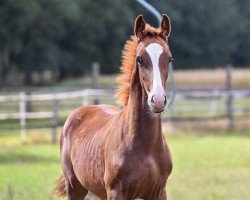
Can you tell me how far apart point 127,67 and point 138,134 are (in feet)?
2.31

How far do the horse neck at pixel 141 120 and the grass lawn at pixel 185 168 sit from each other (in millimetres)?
3662

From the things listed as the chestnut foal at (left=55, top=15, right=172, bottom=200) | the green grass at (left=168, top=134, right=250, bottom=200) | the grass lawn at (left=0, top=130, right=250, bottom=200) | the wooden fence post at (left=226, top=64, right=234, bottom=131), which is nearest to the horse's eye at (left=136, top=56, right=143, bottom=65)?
the chestnut foal at (left=55, top=15, right=172, bottom=200)

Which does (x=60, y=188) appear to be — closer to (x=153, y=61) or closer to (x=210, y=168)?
(x=153, y=61)

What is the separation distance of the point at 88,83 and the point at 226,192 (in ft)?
121

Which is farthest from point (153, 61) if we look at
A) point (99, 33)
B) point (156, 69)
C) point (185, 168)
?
point (99, 33)

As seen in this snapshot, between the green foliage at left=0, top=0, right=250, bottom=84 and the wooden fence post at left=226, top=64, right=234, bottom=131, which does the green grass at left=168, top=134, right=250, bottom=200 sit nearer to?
the wooden fence post at left=226, top=64, right=234, bottom=131

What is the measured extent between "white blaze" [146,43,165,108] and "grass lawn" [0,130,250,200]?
4.20 metres

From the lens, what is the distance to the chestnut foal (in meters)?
6.76

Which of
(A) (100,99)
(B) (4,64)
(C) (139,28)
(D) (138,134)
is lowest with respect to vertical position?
(B) (4,64)

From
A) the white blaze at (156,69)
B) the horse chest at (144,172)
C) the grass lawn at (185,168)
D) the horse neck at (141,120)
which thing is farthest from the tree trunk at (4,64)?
the white blaze at (156,69)

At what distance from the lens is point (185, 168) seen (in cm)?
1620

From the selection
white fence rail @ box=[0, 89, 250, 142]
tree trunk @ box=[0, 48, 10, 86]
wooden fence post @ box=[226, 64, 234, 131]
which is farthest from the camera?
tree trunk @ box=[0, 48, 10, 86]

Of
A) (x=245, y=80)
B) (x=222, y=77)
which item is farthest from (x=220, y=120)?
(x=245, y=80)

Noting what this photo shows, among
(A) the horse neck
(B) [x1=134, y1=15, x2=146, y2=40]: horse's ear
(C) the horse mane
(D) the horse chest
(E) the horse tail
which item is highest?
(B) [x1=134, y1=15, x2=146, y2=40]: horse's ear
